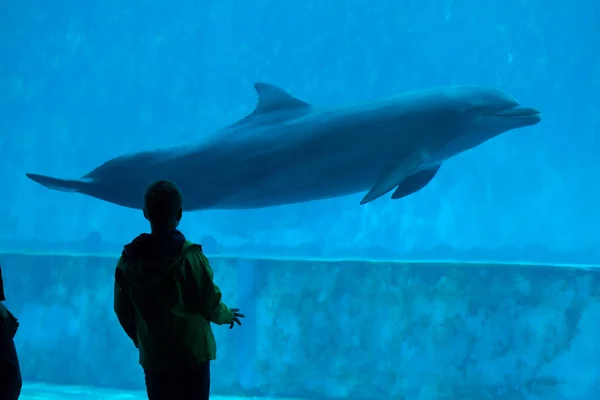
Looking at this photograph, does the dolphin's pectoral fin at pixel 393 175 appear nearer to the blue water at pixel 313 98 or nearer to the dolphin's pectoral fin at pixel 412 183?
the dolphin's pectoral fin at pixel 412 183

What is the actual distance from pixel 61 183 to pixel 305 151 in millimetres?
1922

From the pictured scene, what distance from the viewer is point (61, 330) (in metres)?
11.4

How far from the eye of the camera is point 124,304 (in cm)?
266

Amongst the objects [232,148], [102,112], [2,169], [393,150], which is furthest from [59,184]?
[102,112]

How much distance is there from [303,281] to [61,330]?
4562mm

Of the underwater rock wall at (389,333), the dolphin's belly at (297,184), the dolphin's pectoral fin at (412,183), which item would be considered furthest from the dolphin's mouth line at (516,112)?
the underwater rock wall at (389,333)

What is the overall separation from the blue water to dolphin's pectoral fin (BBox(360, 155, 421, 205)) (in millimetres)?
16006

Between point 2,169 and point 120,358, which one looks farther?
point 2,169

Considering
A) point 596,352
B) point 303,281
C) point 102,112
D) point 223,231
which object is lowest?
point 596,352

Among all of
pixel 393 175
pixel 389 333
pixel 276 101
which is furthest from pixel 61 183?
pixel 389 333

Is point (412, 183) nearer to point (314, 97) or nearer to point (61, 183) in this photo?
point (61, 183)

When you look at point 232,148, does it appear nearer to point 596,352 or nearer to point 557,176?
point 596,352

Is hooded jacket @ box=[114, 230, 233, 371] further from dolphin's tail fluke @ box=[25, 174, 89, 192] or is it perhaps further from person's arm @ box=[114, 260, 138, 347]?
dolphin's tail fluke @ box=[25, 174, 89, 192]

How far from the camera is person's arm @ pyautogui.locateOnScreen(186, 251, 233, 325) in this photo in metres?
2.51
